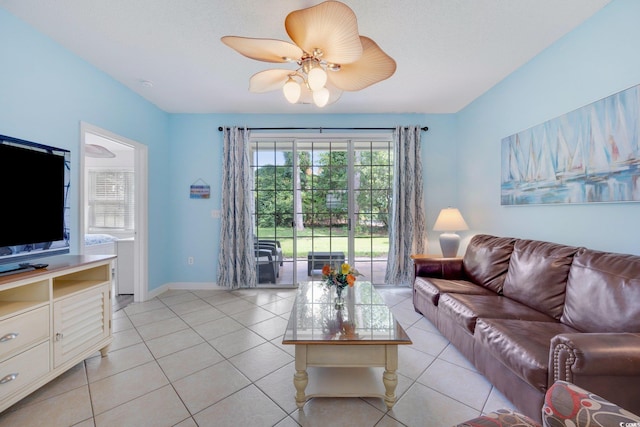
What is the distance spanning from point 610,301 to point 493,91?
2551 millimetres

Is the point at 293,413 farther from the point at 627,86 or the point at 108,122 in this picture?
the point at 108,122

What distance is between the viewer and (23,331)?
1494mm

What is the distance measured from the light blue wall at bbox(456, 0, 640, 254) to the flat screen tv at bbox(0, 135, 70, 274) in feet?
13.3

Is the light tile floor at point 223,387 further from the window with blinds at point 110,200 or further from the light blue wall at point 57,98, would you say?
the window with blinds at point 110,200

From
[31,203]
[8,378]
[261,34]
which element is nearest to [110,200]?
[31,203]

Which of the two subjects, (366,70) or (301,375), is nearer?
(301,375)

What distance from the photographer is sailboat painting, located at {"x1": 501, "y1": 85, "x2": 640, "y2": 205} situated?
1.72m

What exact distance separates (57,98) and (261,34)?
6.06 ft

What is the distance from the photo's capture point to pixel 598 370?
3.50 feet

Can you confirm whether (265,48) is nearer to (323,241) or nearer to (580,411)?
(580,411)

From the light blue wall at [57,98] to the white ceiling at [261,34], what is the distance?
0.12 metres

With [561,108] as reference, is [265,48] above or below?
above

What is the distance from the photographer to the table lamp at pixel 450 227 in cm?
315

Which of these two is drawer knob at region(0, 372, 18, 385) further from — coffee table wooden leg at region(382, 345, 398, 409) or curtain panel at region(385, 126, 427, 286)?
curtain panel at region(385, 126, 427, 286)
